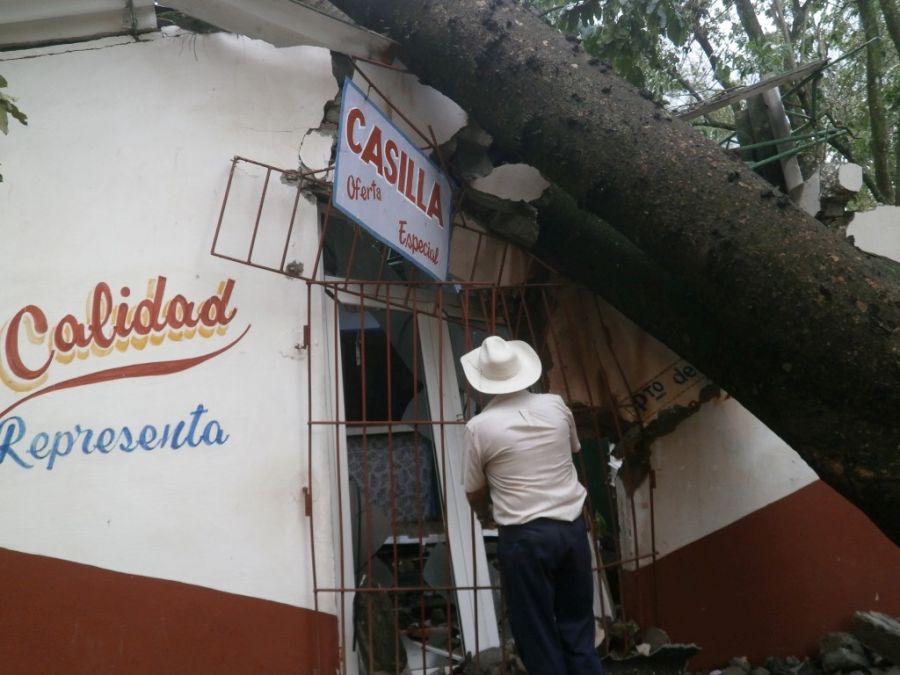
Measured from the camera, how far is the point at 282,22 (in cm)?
385

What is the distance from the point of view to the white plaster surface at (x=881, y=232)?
182 inches

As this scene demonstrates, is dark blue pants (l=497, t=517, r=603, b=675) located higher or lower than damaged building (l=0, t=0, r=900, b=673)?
lower

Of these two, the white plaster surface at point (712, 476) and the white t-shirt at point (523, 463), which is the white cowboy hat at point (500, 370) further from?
the white plaster surface at point (712, 476)

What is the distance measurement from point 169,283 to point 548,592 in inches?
78.2

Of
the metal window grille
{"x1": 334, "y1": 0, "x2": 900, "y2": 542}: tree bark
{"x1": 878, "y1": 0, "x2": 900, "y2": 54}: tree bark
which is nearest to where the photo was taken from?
{"x1": 334, "y1": 0, "x2": 900, "y2": 542}: tree bark

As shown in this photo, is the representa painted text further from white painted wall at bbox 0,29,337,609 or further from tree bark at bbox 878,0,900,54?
tree bark at bbox 878,0,900,54

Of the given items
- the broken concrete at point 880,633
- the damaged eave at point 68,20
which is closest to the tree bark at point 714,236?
the broken concrete at point 880,633

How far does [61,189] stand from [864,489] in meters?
3.38

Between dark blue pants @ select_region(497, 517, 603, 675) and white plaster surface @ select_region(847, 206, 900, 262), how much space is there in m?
2.59

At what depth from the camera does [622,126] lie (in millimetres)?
3420

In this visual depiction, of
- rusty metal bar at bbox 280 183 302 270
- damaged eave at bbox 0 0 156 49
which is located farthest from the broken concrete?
damaged eave at bbox 0 0 156 49

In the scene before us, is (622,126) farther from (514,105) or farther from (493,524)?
(493,524)

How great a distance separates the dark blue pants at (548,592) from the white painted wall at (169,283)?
83 cm

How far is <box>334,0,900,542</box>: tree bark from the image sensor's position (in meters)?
2.83
